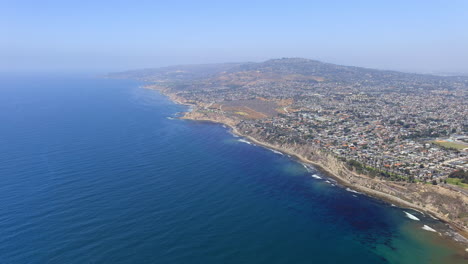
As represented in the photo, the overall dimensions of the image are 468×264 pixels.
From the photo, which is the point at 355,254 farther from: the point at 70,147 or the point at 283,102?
the point at 283,102

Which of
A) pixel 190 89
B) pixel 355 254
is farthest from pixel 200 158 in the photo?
pixel 190 89

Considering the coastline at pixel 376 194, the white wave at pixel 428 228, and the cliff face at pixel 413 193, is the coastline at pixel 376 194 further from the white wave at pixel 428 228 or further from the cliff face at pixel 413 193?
the white wave at pixel 428 228

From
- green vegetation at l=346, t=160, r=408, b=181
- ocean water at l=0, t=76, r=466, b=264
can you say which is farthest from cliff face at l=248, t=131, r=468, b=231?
ocean water at l=0, t=76, r=466, b=264

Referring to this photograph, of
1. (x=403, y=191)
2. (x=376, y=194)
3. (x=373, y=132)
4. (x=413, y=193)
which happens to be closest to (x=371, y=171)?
(x=376, y=194)

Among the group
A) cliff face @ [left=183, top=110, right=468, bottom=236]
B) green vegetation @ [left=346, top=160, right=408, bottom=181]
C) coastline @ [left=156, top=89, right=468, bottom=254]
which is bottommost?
coastline @ [left=156, top=89, right=468, bottom=254]

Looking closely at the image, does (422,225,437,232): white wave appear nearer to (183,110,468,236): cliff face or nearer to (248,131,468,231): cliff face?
(183,110,468,236): cliff face

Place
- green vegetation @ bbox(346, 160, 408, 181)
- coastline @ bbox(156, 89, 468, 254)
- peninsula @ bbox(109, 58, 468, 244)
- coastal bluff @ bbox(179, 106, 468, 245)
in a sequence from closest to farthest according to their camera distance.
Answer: coastline @ bbox(156, 89, 468, 254)
coastal bluff @ bbox(179, 106, 468, 245)
peninsula @ bbox(109, 58, 468, 244)
green vegetation @ bbox(346, 160, 408, 181)
